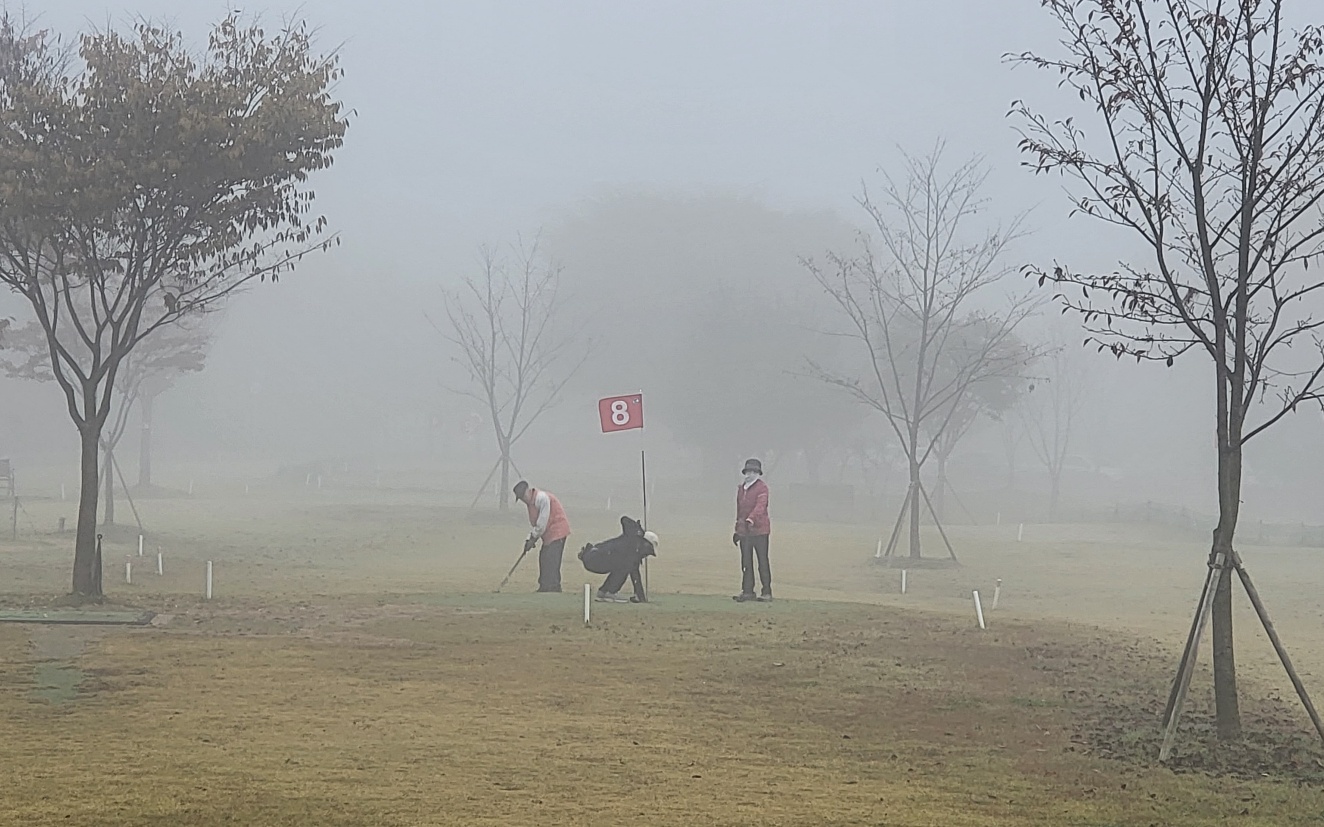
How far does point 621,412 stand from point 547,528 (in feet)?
6.34

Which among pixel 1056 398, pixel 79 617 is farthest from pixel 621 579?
pixel 1056 398

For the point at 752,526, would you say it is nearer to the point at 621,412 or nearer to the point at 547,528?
the point at 621,412

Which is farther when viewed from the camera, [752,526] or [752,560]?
[752,560]

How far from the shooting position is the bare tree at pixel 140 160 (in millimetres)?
15508

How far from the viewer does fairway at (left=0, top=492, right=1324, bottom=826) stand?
23.3ft

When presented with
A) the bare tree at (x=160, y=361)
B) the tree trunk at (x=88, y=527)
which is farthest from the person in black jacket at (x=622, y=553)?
the bare tree at (x=160, y=361)

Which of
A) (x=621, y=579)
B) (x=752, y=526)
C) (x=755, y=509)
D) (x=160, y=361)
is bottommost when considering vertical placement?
(x=621, y=579)

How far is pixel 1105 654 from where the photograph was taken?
1388 cm

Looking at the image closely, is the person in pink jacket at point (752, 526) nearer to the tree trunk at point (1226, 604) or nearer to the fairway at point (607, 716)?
the fairway at point (607, 716)

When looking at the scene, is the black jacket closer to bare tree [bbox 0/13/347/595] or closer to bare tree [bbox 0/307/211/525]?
bare tree [bbox 0/13/347/595]

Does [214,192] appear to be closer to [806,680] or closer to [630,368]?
[806,680]

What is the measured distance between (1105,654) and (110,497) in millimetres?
25602

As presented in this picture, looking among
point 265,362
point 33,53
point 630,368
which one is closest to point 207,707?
point 33,53

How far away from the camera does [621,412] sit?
1916cm
